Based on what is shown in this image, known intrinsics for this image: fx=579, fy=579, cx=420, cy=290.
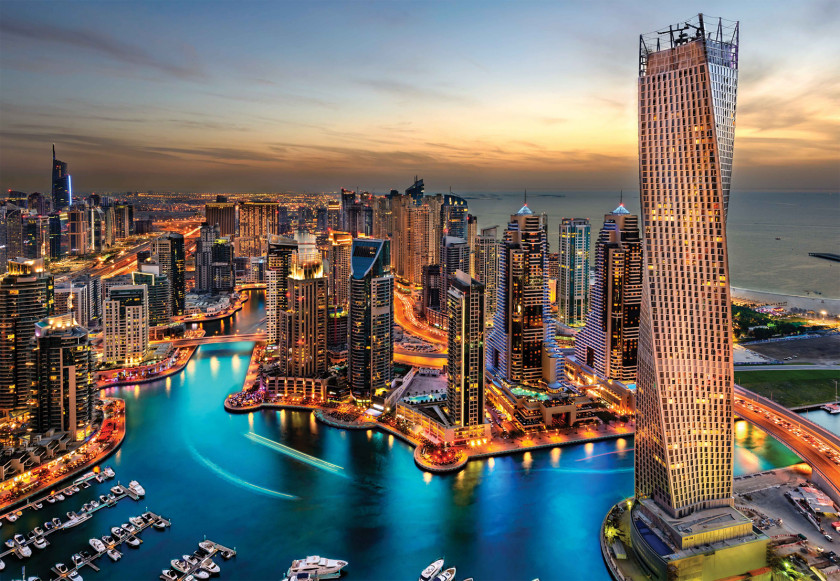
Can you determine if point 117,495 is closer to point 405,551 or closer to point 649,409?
point 405,551

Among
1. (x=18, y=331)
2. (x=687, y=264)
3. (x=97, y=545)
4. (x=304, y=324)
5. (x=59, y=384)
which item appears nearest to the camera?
(x=687, y=264)

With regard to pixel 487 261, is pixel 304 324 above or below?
below

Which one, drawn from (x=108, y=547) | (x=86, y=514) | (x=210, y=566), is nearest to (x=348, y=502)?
(x=210, y=566)

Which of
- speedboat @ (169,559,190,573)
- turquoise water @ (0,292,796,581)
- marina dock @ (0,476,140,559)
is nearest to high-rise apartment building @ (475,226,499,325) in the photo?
turquoise water @ (0,292,796,581)

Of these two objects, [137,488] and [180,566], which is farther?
[137,488]

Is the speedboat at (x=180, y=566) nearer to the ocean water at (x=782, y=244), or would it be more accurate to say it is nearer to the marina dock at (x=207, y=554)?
the marina dock at (x=207, y=554)

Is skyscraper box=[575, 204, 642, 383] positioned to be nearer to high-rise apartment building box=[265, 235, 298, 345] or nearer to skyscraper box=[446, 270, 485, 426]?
skyscraper box=[446, 270, 485, 426]

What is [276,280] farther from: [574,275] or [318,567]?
[318,567]

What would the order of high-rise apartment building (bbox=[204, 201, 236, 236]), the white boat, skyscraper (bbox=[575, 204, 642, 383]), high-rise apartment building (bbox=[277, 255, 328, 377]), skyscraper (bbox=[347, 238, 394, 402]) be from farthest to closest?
high-rise apartment building (bbox=[204, 201, 236, 236])
high-rise apartment building (bbox=[277, 255, 328, 377])
skyscraper (bbox=[575, 204, 642, 383])
skyscraper (bbox=[347, 238, 394, 402])
the white boat
